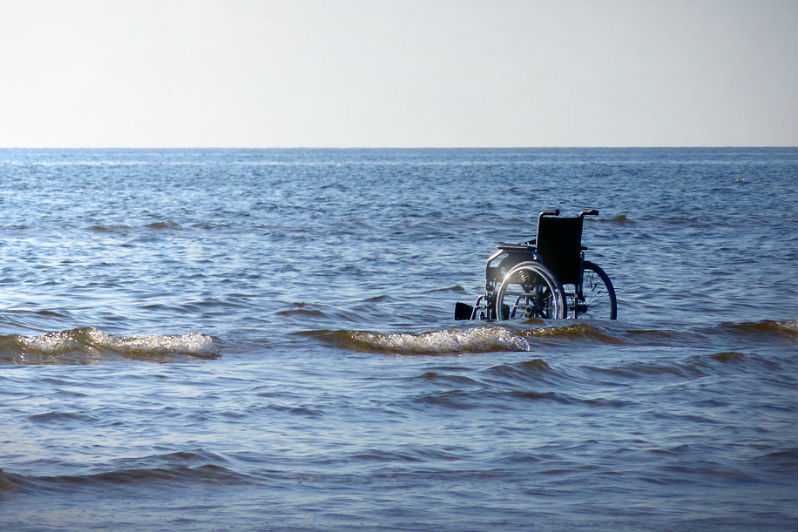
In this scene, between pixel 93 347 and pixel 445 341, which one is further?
pixel 445 341

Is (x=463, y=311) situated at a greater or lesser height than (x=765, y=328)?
greater

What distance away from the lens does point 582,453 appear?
5.49m

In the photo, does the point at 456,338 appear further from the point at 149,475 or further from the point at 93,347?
the point at 149,475

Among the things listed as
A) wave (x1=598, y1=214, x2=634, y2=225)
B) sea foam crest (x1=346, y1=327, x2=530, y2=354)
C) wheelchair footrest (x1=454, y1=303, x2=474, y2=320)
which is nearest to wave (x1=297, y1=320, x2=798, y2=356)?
sea foam crest (x1=346, y1=327, x2=530, y2=354)

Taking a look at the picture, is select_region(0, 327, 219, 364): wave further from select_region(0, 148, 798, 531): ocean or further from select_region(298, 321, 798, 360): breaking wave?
select_region(298, 321, 798, 360): breaking wave

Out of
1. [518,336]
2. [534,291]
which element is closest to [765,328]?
[534,291]

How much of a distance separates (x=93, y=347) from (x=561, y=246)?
4.95m

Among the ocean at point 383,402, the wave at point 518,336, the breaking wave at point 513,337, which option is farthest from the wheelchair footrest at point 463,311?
the breaking wave at point 513,337

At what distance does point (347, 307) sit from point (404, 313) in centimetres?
82

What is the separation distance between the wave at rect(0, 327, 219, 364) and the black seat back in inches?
142

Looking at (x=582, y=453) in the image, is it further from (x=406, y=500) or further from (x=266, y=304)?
(x=266, y=304)

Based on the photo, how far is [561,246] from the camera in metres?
9.52

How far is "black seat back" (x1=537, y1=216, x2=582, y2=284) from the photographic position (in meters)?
9.49

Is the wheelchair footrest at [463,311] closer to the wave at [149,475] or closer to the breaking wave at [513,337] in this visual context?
the breaking wave at [513,337]
